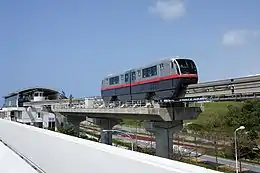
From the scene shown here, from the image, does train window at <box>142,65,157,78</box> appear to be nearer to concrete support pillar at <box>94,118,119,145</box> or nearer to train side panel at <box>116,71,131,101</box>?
train side panel at <box>116,71,131,101</box>

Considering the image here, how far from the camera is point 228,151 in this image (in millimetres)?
50375

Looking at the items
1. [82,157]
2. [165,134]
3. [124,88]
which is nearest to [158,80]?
[165,134]

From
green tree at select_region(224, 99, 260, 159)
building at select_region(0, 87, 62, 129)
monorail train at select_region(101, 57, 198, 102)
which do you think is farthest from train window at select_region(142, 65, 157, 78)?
building at select_region(0, 87, 62, 129)

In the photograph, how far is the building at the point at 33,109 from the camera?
66875 millimetres

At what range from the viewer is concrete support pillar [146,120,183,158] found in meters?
33.8

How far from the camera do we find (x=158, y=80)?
3008cm

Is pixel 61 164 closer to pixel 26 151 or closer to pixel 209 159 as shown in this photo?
pixel 26 151

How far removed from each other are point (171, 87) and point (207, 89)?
307cm

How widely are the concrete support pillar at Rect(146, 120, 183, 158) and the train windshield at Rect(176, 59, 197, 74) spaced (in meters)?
6.89

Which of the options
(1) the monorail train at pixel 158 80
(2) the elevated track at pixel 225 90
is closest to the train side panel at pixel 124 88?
(1) the monorail train at pixel 158 80

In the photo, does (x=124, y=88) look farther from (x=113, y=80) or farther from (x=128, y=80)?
(x=113, y=80)

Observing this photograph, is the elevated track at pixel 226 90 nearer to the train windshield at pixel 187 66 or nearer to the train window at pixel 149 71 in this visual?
the train windshield at pixel 187 66

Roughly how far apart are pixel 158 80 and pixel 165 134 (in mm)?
6691

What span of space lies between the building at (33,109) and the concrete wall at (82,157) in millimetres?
50286
